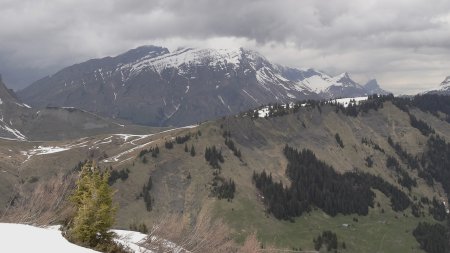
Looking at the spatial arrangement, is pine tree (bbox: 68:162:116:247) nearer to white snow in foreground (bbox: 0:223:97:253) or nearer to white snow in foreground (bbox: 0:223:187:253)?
white snow in foreground (bbox: 0:223:187:253)

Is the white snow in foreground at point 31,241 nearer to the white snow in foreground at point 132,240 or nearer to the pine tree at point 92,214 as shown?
the pine tree at point 92,214

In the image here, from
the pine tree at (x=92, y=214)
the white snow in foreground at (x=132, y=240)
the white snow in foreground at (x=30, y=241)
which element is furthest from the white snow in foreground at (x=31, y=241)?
the white snow in foreground at (x=132, y=240)

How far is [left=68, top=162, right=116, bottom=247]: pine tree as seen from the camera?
32500 mm

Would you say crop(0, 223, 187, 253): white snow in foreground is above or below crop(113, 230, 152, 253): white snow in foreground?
above

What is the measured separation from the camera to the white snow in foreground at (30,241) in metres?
24.9

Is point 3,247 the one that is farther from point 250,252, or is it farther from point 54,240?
point 250,252

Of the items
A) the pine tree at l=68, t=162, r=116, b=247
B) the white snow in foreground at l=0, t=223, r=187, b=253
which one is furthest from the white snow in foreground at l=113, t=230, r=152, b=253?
the white snow in foreground at l=0, t=223, r=187, b=253

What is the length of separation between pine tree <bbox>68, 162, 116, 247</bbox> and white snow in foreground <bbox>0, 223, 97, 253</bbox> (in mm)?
3022

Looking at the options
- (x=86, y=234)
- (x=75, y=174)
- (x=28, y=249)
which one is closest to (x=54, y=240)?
(x=28, y=249)

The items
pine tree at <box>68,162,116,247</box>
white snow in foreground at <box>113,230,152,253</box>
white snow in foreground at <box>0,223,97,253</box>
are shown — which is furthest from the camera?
white snow in foreground at <box>113,230,152,253</box>

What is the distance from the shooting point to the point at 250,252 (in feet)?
113

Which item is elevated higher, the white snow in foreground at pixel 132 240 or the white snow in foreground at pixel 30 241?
the white snow in foreground at pixel 30 241

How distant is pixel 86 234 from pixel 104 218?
1540mm

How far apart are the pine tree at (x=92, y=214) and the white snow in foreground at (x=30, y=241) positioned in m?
3.02
